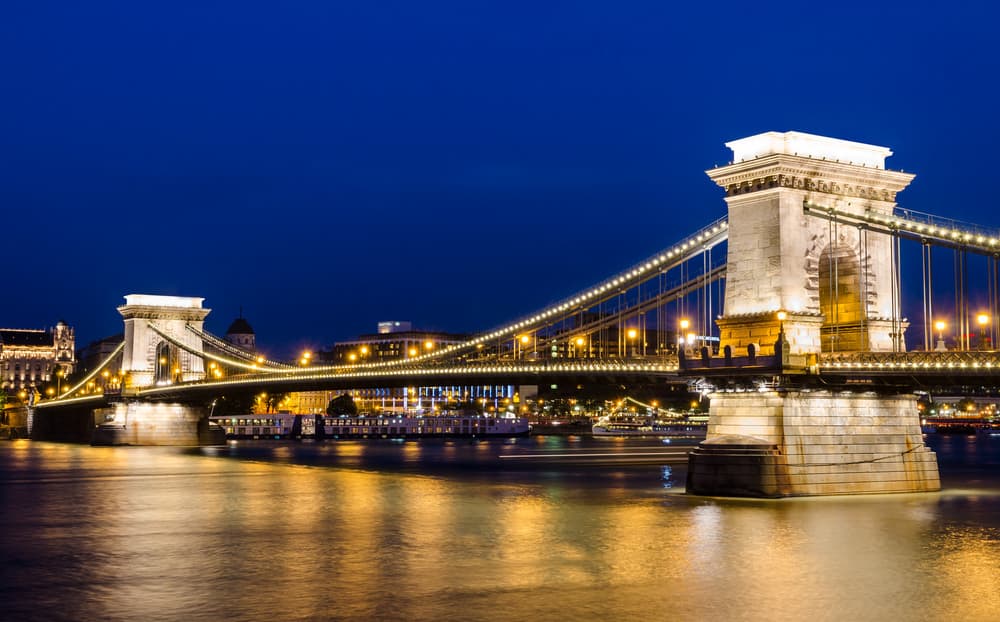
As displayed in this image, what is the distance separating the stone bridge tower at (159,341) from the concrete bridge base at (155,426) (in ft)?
19.1

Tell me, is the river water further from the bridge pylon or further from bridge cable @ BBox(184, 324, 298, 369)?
bridge cable @ BBox(184, 324, 298, 369)

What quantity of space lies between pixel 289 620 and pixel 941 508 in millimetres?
25180

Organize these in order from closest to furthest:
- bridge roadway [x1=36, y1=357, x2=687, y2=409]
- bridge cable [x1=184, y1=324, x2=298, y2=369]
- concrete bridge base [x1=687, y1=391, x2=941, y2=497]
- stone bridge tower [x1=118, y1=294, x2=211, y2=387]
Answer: concrete bridge base [x1=687, y1=391, x2=941, y2=497]
bridge roadway [x1=36, y1=357, x2=687, y2=409]
bridge cable [x1=184, y1=324, x2=298, y2=369]
stone bridge tower [x1=118, y1=294, x2=211, y2=387]

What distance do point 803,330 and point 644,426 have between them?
5274 inches

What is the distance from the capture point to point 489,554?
29.1 m

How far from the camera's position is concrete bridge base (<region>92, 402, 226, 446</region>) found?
338 ft

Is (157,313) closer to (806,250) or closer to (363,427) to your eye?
(363,427)

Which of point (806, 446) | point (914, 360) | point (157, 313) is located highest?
point (157, 313)

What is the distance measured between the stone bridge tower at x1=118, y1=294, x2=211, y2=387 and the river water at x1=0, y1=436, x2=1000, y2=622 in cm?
5950

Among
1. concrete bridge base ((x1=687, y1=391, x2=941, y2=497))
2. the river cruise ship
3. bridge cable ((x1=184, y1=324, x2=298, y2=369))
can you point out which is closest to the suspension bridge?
concrete bridge base ((x1=687, y1=391, x2=941, y2=497))

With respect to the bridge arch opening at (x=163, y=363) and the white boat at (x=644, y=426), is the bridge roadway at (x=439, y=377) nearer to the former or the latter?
the bridge arch opening at (x=163, y=363)

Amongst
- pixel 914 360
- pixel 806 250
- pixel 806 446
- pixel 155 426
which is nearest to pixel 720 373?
pixel 806 446

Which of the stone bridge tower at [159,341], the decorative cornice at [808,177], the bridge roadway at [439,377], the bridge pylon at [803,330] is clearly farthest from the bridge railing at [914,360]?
the stone bridge tower at [159,341]

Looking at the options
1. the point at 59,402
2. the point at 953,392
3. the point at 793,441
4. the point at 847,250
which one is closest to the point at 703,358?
the point at 793,441
